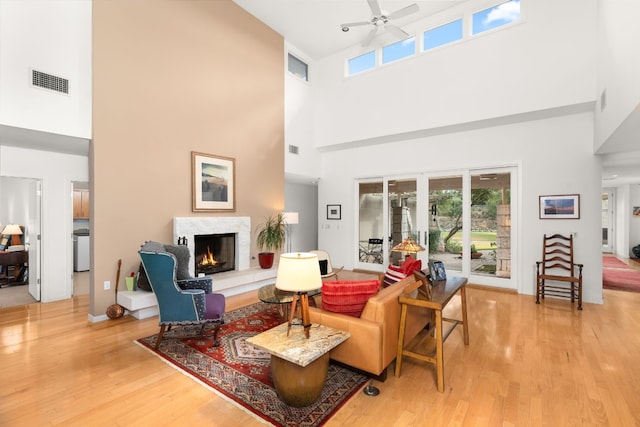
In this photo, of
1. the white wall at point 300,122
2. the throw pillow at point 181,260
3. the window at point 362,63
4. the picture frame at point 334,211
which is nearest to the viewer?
the throw pillow at point 181,260

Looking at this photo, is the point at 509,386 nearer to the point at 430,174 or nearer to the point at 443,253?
the point at 443,253

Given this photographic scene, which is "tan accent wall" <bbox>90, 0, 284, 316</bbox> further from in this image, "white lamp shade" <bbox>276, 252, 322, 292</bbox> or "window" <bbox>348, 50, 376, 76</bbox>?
"white lamp shade" <bbox>276, 252, 322, 292</bbox>

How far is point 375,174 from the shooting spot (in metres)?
7.24

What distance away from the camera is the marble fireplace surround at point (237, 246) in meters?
4.97

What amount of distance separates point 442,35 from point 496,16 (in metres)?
0.94

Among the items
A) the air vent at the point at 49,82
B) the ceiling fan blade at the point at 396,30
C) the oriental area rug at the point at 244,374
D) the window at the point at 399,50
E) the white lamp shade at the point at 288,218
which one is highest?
the window at the point at 399,50

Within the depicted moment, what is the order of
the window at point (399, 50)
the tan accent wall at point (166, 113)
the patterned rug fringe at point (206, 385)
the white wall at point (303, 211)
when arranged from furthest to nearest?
the white wall at point (303, 211) → the window at point (399, 50) → the tan accent wall at point (166, 113) → the patterned rug fringe at point (206, 385)

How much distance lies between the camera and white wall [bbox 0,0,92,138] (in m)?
3.47

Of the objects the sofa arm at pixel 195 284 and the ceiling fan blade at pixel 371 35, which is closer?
the sofa arm at pixel 195 284

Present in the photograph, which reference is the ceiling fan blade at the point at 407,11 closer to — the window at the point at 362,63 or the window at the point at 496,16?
the window at the point at 496,16

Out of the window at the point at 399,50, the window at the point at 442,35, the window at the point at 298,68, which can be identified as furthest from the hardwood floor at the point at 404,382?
the window at the point at 298,68

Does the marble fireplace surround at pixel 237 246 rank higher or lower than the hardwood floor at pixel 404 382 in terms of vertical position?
higher

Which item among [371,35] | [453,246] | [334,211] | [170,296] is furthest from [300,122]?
[170,296]

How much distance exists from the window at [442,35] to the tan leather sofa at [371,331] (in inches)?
219
